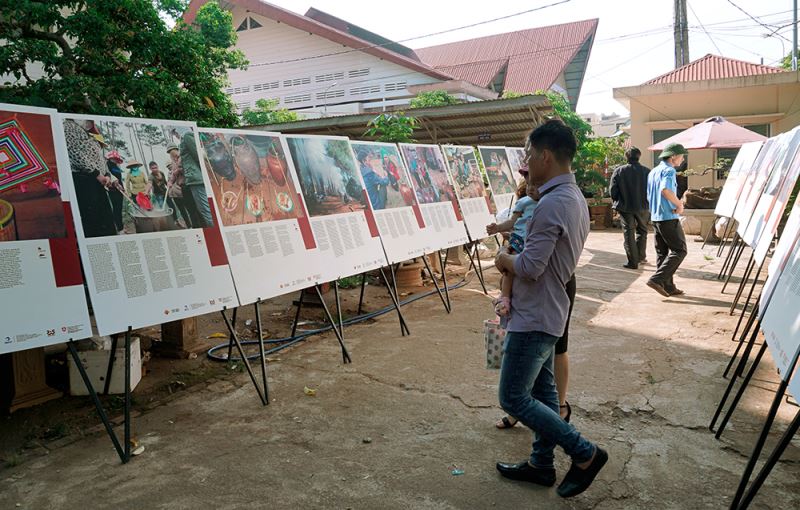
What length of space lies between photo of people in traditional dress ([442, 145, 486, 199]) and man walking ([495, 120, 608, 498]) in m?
4.77

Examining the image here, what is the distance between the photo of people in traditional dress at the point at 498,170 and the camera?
27.2 feet

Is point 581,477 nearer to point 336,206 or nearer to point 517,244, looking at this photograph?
point 517,244

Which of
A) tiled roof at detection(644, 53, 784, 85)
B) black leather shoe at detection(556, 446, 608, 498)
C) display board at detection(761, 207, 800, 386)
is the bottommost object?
black leather shoe at detection(556, 446, 608, 498)

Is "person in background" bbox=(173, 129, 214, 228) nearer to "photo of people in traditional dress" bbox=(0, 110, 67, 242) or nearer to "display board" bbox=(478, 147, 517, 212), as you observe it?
"photo of people in traditional dress" bbox=(0, 110, 67, 242)

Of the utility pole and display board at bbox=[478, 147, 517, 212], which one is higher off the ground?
the utility pole

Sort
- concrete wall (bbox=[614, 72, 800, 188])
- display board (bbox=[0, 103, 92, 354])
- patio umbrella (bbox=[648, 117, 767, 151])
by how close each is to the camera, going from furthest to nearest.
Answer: concrete wall (bbox=[614, 72, 800, 188]) < patio umbrella (bbox=[648, 117, 767, 151]) < display board (bbox=[0, 103, 92, 354])

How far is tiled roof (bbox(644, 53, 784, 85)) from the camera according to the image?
57.5ft

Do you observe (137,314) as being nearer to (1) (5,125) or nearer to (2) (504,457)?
(1) (5,125)

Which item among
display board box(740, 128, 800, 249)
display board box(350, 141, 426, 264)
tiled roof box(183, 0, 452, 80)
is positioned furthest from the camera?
tiled roof box(183, 0, 452, 80)

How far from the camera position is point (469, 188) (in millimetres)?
7734

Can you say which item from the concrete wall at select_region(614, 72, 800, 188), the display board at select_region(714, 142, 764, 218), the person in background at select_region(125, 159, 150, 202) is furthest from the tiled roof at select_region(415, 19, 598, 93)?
the person in background at select_region(125, 159, 150, 202)

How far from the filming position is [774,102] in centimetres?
1557

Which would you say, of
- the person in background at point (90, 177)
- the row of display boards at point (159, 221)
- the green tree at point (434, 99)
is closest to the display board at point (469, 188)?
the row of display boards at point (159, 221)

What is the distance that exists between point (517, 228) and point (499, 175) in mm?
5175
